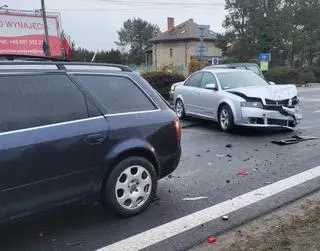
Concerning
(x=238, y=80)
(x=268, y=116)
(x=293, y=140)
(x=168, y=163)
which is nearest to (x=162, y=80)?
(x=238, y=80)

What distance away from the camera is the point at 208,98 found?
11.6 m

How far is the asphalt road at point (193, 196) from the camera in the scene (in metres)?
4.38

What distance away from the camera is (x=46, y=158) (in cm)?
415

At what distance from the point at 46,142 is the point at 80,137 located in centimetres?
37

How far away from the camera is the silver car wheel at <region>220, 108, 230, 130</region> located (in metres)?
10.8

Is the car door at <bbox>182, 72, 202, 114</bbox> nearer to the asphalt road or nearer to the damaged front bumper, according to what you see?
the damaged front bumper

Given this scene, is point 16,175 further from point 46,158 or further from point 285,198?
point 285,198

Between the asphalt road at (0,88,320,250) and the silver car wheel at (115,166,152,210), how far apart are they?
16cm

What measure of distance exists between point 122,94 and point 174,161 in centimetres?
99

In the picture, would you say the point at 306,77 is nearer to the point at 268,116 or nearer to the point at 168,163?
the point at 268,116

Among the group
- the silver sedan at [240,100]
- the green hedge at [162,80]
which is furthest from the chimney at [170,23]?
the silver sedan at [240,100]

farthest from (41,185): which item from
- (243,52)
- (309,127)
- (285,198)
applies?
(243,52)

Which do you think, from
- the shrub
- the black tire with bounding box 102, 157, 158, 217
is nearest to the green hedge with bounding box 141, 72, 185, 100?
the black tire with bounding box 102, 157, 158, 217

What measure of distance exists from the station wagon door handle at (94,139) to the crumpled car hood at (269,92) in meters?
6.28
